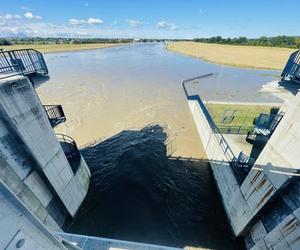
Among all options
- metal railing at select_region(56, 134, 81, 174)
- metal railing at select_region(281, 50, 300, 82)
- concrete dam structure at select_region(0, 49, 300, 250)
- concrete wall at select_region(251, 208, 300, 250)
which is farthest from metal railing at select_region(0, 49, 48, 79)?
metal railing at select_region(281, 50, 300, 82)

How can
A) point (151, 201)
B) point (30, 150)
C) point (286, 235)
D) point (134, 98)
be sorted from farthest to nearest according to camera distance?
point (134, 98) < point (151, 201) < point (30, 150) < point (286, 235)

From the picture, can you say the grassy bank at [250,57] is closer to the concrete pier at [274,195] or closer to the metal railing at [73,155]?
the concrete pier at [274,195]

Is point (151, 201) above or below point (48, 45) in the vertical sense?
above

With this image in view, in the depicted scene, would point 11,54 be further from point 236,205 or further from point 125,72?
point 125,72

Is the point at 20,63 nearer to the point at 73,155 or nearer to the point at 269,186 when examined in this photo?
the point at 73,155

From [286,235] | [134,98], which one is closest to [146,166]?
[286,235]

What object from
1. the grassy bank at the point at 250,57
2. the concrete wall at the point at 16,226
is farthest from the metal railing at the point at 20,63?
the grassy bank at the point at 250,57

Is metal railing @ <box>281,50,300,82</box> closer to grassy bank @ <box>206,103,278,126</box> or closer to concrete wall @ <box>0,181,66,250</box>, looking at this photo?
grassy bank @ <box>206,103,278,126</box>
